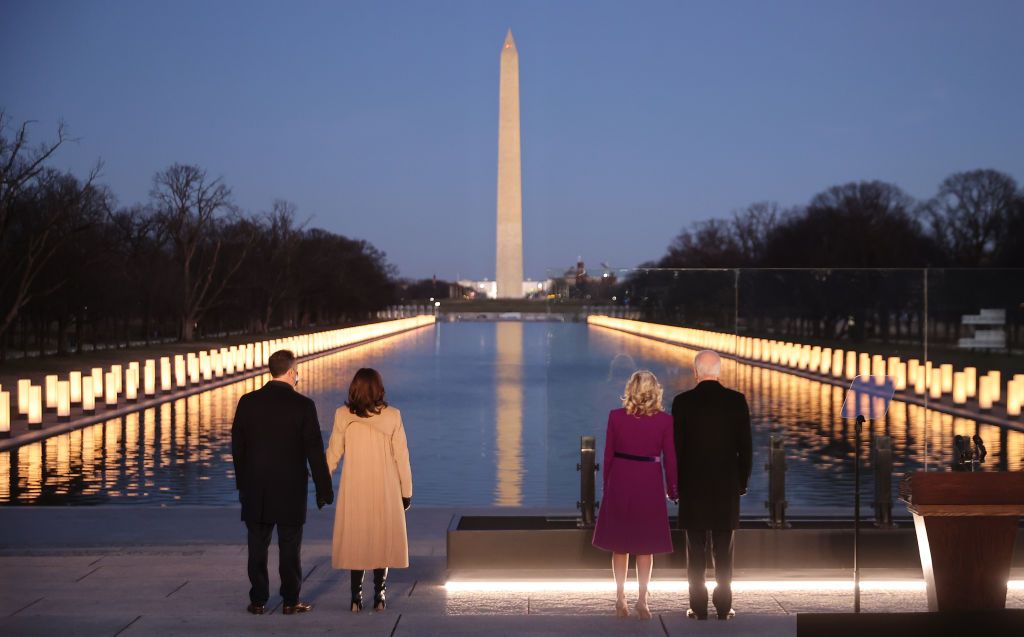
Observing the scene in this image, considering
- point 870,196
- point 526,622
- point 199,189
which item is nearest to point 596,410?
point 526,622

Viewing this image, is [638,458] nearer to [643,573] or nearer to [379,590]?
[643,573]

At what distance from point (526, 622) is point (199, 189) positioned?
Result: 61582 millimetres

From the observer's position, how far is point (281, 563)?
855cm

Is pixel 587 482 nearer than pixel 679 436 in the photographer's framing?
No

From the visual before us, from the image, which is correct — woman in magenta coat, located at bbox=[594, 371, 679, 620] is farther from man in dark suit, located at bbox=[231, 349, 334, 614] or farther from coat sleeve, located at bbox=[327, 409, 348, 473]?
man in dark suit, located at bbox=[231, 349, 334, 614]

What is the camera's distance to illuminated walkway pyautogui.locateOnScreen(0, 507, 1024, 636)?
7867mm

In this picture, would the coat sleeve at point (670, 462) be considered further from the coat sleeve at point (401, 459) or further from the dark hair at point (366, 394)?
the dark hair at point (366, 394)

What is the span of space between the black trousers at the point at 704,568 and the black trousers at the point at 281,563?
2.44 metres

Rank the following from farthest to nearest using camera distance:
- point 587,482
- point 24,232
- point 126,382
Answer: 1. point 24,232
2. point 126,382
3. point 587,482

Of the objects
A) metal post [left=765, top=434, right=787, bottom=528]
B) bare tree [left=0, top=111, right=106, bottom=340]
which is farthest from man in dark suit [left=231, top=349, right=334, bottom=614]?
bare tree [left=0, top=111, right=106, bottom=340]

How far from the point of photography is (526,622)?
7.91 metres

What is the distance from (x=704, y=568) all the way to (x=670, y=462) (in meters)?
0.68

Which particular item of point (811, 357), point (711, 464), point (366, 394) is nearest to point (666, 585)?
point (711, 464)

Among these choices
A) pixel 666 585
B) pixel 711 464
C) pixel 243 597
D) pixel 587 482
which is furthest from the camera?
pixel 587 482
